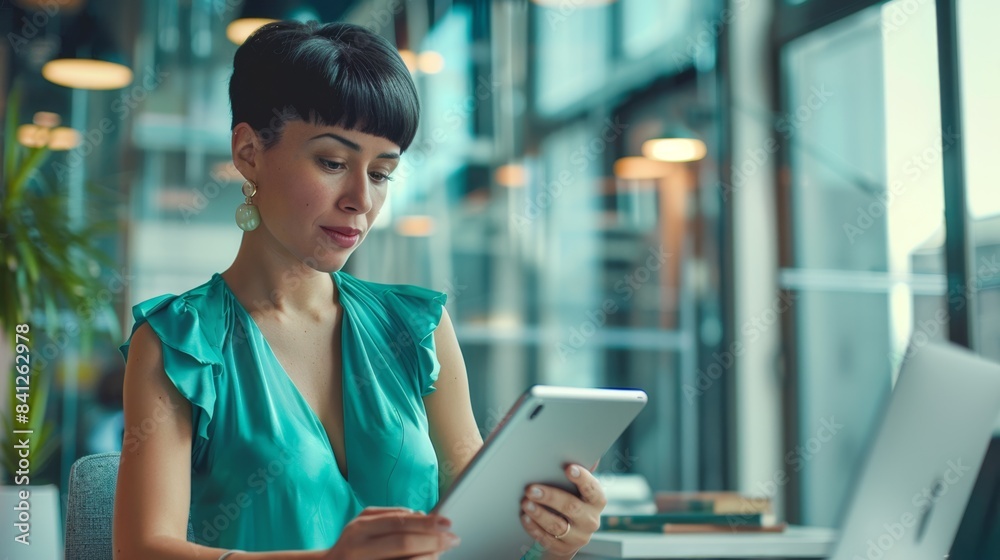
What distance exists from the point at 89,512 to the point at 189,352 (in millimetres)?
448

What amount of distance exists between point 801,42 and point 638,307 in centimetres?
168

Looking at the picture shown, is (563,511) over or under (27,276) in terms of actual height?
under

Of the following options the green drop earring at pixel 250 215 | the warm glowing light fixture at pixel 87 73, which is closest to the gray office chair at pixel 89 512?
the green drop earring at pixel 250 215

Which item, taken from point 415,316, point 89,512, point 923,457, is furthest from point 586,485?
point 89,512

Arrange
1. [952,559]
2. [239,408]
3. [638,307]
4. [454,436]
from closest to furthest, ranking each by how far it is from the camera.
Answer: [239,408], [454,436], [952,559], [638,307]

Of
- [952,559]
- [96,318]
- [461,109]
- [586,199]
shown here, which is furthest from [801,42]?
[96,318]

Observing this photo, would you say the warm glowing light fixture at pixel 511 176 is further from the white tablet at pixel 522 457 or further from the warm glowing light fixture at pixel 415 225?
the white tablet at pixel 522 457

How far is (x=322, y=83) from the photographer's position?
1.47m

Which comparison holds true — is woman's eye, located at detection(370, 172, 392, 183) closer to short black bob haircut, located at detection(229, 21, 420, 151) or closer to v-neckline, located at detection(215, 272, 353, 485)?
short black bob haircut, located at detection(229, 21, 420, 151)

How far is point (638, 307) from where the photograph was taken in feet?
18.7

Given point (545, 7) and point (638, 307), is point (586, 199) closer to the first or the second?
point (638, 307)

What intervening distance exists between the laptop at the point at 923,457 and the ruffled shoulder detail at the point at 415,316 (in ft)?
2.56

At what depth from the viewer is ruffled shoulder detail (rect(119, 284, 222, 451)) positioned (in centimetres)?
141

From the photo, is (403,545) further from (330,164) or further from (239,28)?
(239,28)
